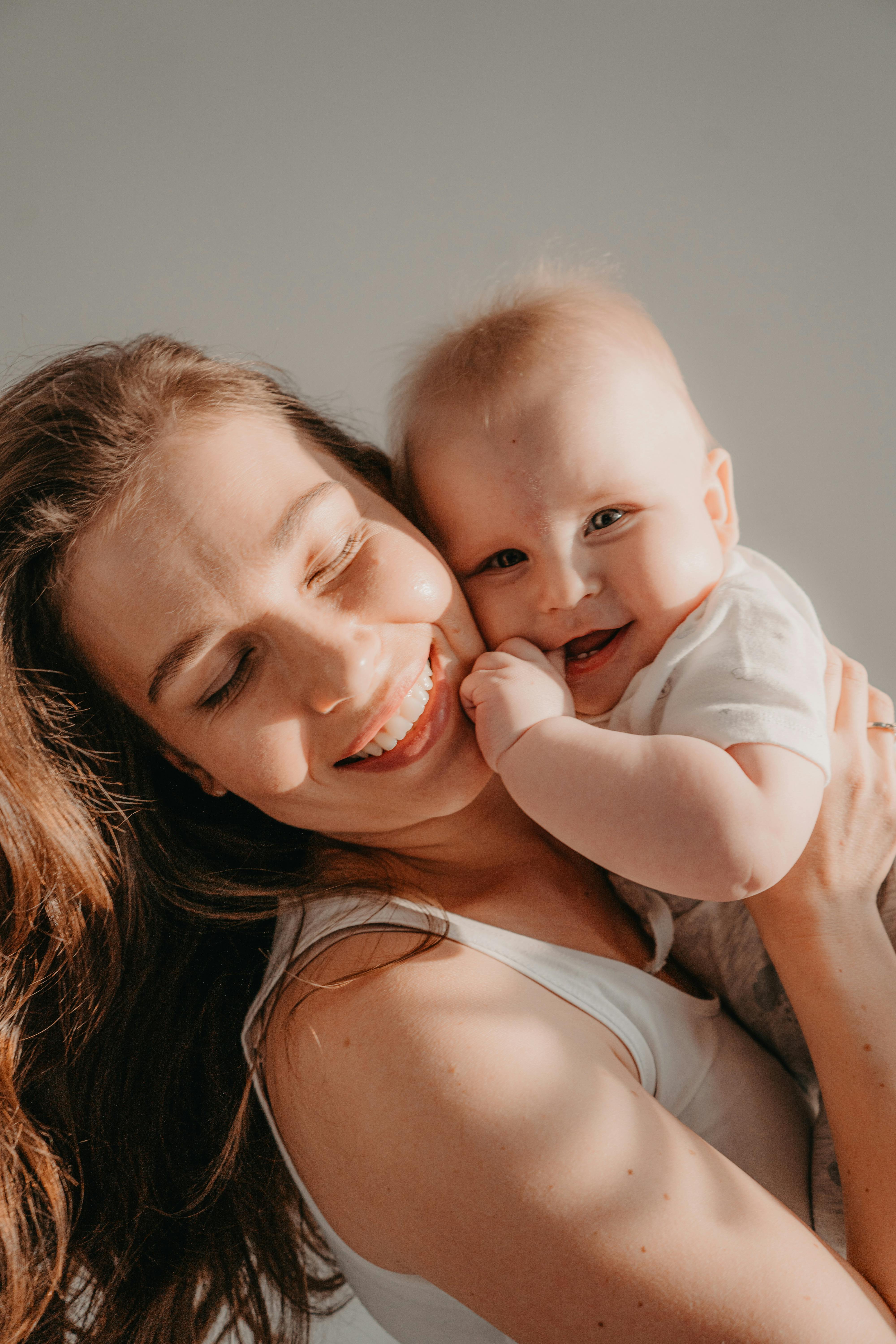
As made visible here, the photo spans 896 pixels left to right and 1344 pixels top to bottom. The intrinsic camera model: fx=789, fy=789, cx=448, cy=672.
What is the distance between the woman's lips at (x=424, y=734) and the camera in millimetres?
1023

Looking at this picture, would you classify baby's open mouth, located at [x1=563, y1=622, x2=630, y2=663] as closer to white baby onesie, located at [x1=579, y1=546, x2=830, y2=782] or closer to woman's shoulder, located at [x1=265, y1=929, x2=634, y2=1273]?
white baby onesie, located at [x1=579, y1=546, x2=830, y2=782]

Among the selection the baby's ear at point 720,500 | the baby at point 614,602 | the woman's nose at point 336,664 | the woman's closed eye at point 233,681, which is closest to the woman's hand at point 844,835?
the baby at point 614,602

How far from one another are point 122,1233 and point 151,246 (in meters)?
1.93

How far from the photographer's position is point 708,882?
822mm

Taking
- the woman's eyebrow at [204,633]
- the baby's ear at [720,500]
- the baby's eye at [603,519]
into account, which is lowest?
the baby's ear at [720,500]

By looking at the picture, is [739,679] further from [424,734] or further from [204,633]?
[204,633]

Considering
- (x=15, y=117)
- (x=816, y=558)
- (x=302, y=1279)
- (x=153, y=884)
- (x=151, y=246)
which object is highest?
(x=15, y=117)

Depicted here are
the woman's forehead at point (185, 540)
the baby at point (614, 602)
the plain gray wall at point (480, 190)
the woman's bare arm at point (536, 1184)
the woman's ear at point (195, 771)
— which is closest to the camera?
the woman's bare arm at point (536, 1184)

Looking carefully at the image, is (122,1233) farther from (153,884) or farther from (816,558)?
(816,558)

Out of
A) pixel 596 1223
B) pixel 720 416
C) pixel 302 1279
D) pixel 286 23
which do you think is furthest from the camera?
pixel 720 416

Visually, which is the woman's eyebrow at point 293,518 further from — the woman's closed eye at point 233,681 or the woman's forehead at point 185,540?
the woman's closed eye at point 233,681

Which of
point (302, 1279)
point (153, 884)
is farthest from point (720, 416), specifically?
point (302, 1279)

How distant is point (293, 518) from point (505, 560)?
312mm

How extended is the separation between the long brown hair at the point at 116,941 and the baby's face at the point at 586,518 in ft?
0.89
